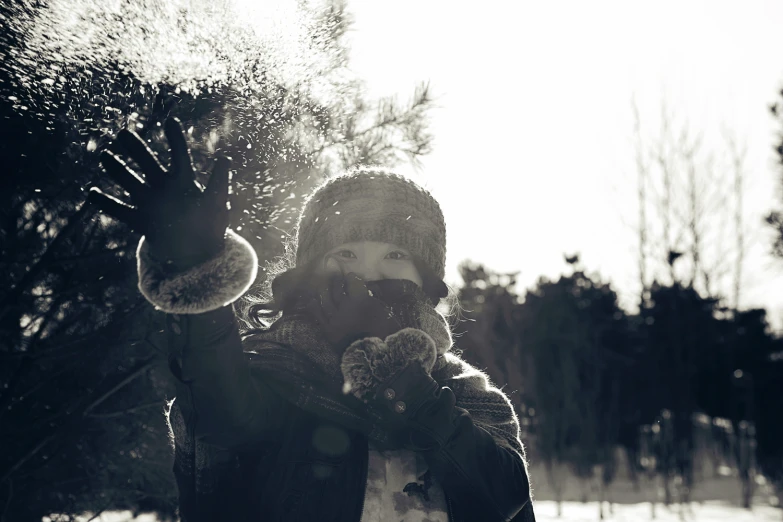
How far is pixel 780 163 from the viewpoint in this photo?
13.7 metres

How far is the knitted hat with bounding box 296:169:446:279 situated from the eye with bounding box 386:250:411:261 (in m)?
0.02

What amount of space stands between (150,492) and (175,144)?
2.17 m

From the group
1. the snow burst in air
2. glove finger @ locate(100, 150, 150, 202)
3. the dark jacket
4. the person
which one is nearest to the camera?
glove finger @ locate(100, 150, 150, 202)

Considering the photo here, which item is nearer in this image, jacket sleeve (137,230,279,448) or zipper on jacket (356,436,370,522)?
jacket sleeve (137,230,279,448)

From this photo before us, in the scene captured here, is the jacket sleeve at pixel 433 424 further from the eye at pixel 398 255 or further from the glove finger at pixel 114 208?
A: the glove finger at pixel 114 208

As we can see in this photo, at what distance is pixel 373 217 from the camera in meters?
1.70

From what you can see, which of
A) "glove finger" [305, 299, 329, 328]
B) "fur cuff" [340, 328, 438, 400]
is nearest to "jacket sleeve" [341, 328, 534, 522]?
"fur cuff" [340, 328, 438, 400]

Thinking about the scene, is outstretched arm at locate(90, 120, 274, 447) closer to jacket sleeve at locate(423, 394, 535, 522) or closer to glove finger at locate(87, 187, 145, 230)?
glove finger at locate(87, 187, 145, 230)

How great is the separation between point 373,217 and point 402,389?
1.77 ft

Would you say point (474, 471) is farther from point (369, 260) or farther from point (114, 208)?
point (114, 208)

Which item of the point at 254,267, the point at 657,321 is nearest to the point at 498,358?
the point at 657,321

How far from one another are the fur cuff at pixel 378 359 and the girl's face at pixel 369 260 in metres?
0.28

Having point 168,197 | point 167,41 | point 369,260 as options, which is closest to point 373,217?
point 369,260

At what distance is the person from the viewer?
114 centimetres
